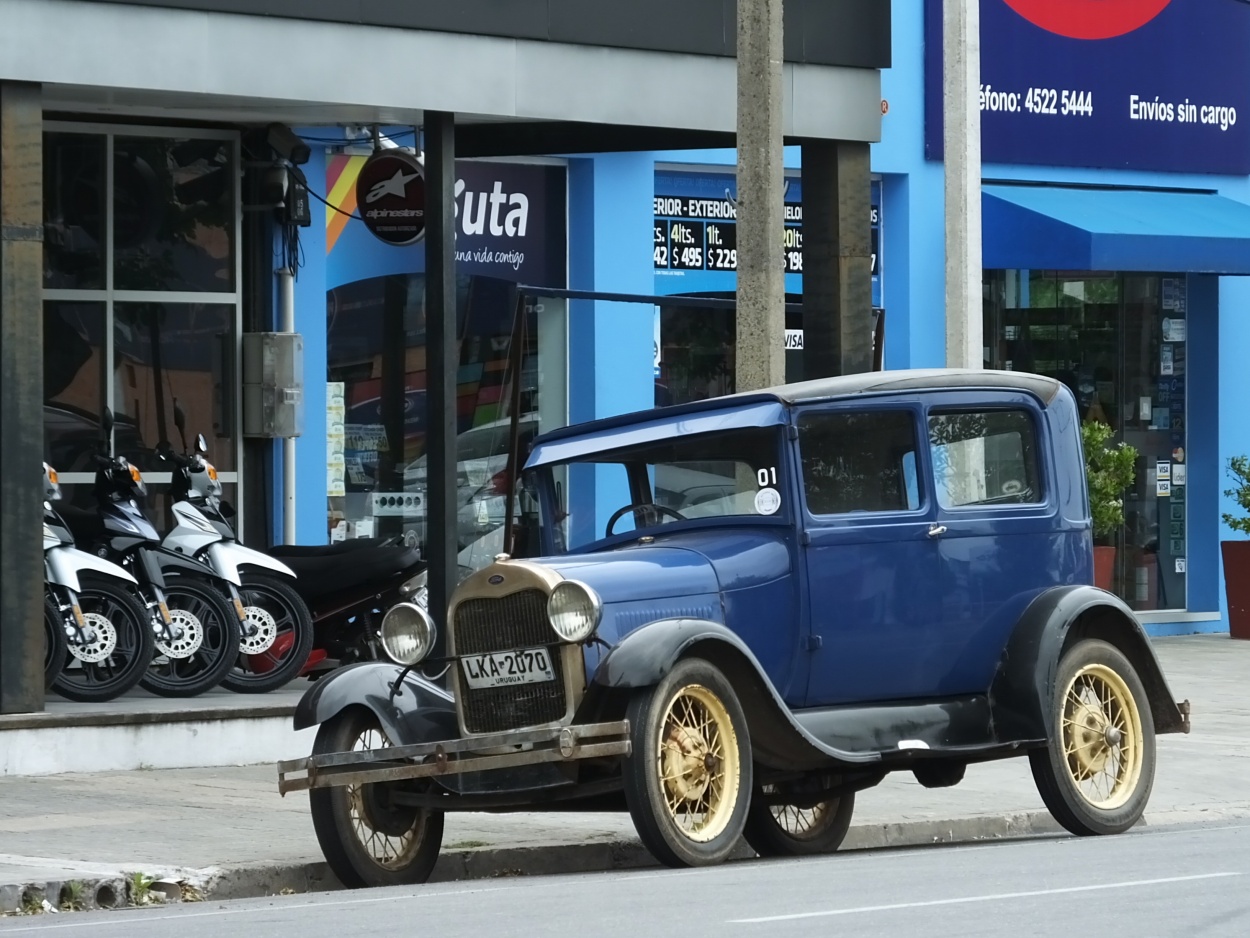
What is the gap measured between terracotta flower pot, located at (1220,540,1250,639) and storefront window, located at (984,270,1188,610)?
0.62 metres

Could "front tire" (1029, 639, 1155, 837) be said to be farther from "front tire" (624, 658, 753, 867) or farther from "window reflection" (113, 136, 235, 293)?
"window reflection" (113, 136, 235, 293)

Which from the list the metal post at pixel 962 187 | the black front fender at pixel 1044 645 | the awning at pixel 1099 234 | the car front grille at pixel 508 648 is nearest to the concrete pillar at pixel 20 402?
the car front grille at pixel 508 648

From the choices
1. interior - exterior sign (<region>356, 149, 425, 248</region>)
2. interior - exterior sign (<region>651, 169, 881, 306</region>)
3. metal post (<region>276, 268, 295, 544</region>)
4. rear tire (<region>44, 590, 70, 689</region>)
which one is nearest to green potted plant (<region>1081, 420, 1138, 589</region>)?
interior - exterior sign (<region>651, 169, 881, 306</region>)

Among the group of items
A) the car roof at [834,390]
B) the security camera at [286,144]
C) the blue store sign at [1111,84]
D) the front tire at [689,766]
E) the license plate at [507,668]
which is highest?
the blue store sign at [1111,84]

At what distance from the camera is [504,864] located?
9.87 meters

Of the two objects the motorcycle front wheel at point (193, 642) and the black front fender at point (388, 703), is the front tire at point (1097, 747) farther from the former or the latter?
the motorcycle front wheel at point (193, 642)

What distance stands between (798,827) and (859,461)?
187cm

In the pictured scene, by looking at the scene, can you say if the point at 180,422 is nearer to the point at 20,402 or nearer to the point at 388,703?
the point at 20,402

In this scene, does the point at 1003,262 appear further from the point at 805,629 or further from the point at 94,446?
the point at 805,629

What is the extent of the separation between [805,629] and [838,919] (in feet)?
8.61

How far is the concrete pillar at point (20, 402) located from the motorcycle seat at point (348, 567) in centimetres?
297

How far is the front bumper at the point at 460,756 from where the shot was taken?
8422mm

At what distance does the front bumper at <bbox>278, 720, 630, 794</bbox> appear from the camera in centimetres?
842

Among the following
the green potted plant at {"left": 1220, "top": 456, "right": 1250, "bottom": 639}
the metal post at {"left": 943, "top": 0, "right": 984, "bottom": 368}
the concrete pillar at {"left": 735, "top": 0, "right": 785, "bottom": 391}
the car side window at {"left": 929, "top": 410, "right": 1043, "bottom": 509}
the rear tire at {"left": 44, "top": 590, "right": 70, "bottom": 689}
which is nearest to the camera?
the car side window at {"left": 929, "top": 410, "right": 1043, "bottom": 509}
